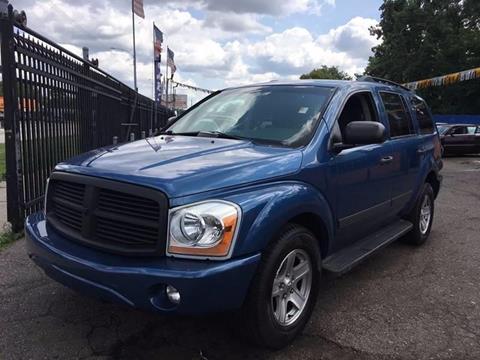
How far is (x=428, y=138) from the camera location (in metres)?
5.95

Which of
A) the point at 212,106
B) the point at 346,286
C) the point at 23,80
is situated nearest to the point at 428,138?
the point at 346,286

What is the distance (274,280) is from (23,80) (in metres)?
3.89

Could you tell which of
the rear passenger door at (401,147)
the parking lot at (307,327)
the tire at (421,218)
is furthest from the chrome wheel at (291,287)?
the tire at (421,218)

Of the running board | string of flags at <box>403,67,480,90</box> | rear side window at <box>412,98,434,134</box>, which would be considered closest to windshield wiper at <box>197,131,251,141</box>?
the running board

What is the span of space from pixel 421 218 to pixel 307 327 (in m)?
2.87

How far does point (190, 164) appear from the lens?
3.13 m

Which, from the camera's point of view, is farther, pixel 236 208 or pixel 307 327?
pixel 307 327

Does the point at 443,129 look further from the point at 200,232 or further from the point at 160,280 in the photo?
the point at 160,280

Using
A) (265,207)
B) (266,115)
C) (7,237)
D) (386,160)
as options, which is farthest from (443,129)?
(265,207)

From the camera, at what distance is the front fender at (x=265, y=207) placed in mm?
2842

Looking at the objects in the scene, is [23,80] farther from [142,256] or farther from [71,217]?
[142,256]

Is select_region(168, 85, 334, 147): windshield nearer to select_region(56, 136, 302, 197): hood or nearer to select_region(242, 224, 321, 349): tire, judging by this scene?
select_region(56, 136, 302, 197): hood

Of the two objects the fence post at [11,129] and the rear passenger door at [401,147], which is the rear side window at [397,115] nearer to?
the rear passenger door at [401,147]

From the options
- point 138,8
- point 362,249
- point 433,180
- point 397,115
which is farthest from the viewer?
point 138,8
